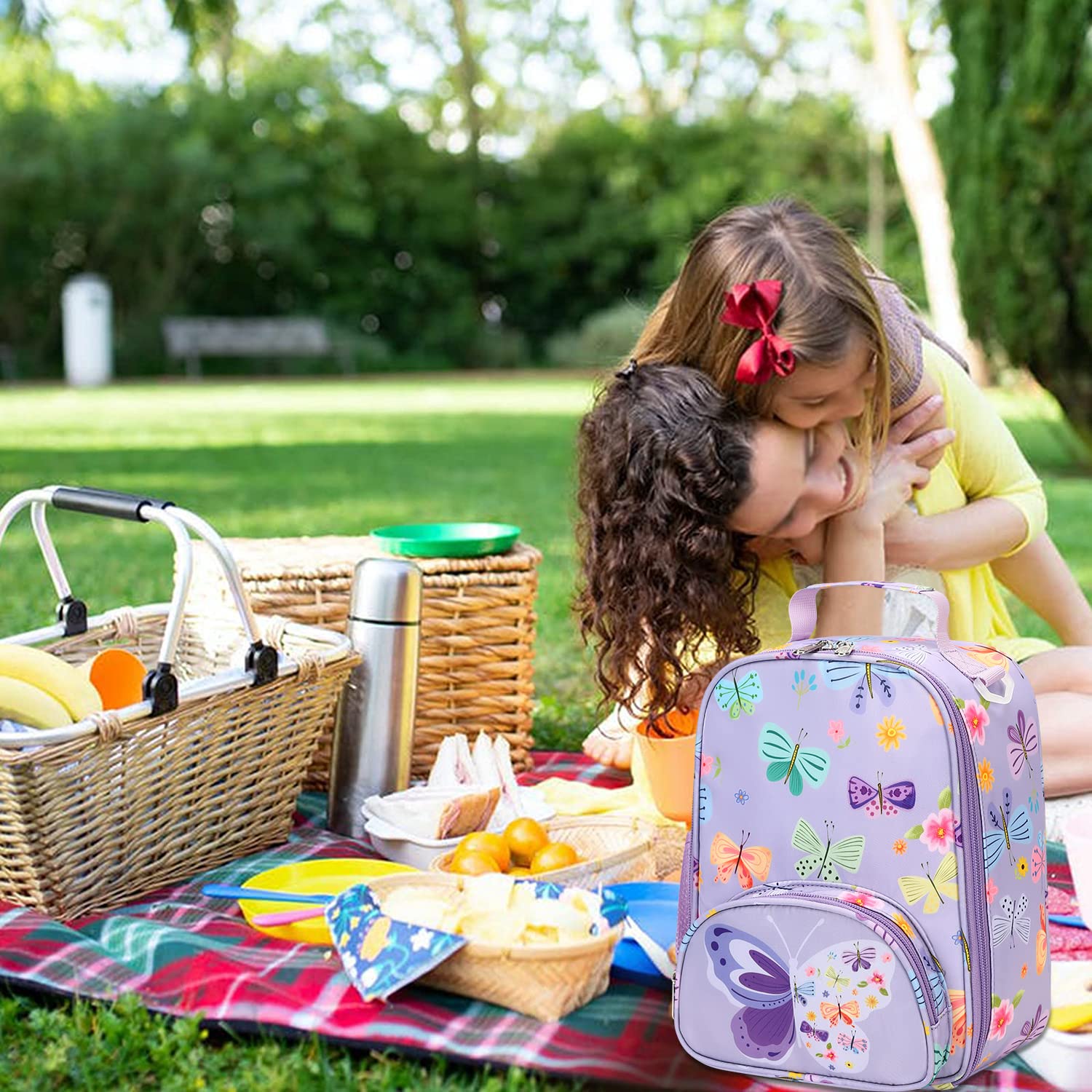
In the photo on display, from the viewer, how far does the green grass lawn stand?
1.91 metres

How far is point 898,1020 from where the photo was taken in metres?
1.75

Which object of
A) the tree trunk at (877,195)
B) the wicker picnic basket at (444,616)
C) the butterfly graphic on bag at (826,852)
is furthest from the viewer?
the tree trunk at (877,195)

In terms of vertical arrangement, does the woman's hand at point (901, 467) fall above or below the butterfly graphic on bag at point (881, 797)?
above

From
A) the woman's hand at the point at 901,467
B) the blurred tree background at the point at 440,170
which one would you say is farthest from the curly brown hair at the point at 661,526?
the blurred tree background at the point at 440,170

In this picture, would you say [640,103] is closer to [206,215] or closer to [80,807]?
[206,215]

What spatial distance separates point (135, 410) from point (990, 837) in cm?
1276

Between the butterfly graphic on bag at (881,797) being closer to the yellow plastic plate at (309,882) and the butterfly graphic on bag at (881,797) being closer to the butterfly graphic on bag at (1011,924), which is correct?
the butterfly graphic on bag at (1011,924)

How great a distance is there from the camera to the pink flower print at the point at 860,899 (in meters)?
1.79

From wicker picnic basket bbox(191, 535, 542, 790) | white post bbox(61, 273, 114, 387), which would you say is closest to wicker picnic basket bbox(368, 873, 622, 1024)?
wicker picnic basket bbox(191, 535, 542, 790)

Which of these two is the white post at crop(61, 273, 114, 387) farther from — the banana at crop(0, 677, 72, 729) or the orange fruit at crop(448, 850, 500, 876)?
the orange fruit at crop(448, 850, 500, 876)

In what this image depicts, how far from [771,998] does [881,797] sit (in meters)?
0.27

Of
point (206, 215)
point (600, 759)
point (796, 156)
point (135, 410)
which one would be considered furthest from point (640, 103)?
point (600, 759)

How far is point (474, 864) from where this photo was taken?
92.6 inches

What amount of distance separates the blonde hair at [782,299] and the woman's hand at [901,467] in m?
0.07
